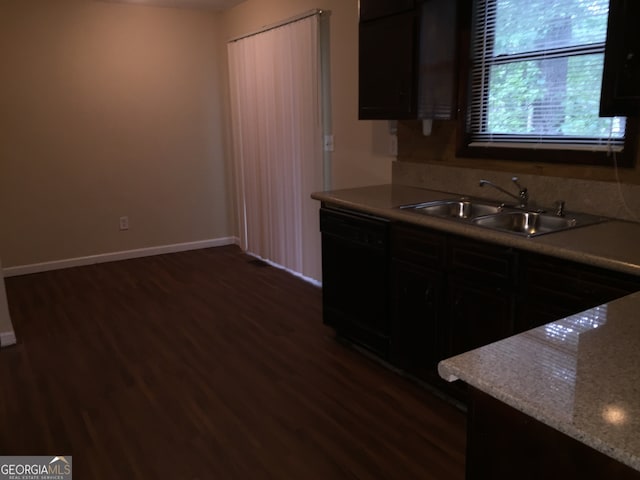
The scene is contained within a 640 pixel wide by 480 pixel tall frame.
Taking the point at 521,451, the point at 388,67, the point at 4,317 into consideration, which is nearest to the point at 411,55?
the point at 388,67

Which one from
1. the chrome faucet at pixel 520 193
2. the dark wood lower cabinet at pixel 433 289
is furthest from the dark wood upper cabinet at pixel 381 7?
the dark wood lower cabinet at pixel 433 289

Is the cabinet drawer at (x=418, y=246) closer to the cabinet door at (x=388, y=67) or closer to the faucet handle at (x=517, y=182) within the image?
the faucet handle at (x=517, y=182)

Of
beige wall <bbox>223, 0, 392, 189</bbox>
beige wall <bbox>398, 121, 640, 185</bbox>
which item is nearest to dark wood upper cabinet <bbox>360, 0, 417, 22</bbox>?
beige wall <bbox>223, 0, 392, 189</bbox>

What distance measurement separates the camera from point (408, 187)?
3.42 m

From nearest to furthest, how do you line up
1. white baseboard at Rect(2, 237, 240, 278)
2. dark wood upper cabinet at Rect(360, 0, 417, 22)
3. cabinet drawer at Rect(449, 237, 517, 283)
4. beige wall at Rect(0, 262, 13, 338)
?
1. cabinet drawer at Rect(449, 237, 517, 283)
2. dark wood upper cabinet at Rect(360, 0, 417, 22)
3. beige wall at Rect(0, 262, 13, 338)
4. white baseboard at Rect(2, 237, 240, 278)

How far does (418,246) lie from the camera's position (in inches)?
100

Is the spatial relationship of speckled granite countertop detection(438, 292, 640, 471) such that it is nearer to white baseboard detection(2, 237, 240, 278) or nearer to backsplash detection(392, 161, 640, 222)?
backsplash detection(392, 161, 640, 222)

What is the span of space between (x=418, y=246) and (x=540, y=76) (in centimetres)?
112

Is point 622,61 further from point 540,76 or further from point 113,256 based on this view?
point 113,256

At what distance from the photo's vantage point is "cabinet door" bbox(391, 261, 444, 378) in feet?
8.25

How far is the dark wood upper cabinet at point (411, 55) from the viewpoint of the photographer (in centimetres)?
282

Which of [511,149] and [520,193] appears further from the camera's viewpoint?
[511,149]

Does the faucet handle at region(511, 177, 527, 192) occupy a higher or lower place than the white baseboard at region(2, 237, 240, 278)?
higher

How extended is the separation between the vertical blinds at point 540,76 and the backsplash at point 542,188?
7.0 inches
